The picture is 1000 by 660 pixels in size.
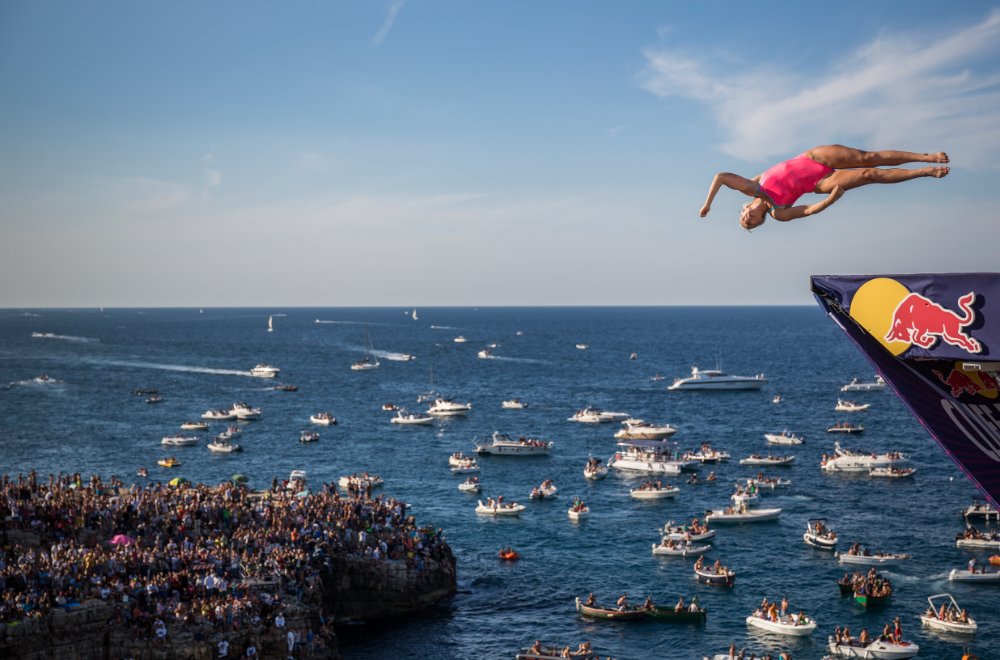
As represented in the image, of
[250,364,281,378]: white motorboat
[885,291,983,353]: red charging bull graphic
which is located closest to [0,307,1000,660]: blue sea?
[250,364,281,378]: white motorboat

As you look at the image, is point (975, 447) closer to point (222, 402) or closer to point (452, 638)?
point (452, 638)

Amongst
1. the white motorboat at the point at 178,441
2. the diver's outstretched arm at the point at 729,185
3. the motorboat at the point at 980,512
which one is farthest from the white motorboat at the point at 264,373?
the diver's outstretched arm at the point at 729,185

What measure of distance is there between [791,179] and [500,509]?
54.0m

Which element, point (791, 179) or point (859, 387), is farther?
point (859, 387)

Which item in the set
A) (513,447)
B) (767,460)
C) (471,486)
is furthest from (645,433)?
(471,486)

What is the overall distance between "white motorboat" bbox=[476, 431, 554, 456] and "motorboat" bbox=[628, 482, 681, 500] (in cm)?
1792

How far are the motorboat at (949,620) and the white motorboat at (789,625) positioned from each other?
17.6ft

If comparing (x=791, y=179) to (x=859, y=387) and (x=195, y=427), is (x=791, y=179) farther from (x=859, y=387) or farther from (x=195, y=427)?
(x=859, y=387)

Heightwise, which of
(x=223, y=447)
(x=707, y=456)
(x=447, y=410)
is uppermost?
(x=447, y=410)

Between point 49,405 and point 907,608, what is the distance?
108m

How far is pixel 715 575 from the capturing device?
4653cm

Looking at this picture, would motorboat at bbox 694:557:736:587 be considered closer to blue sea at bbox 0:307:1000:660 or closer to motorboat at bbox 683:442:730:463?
blue sea at bbox 0:307:1000:660

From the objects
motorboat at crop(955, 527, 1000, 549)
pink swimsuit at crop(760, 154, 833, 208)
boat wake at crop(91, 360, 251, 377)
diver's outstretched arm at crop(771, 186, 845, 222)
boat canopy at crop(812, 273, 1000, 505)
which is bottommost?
motorboat at crop(955, 527, 1000, 549)

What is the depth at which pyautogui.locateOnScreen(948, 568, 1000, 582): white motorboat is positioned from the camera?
46062 millimetres
